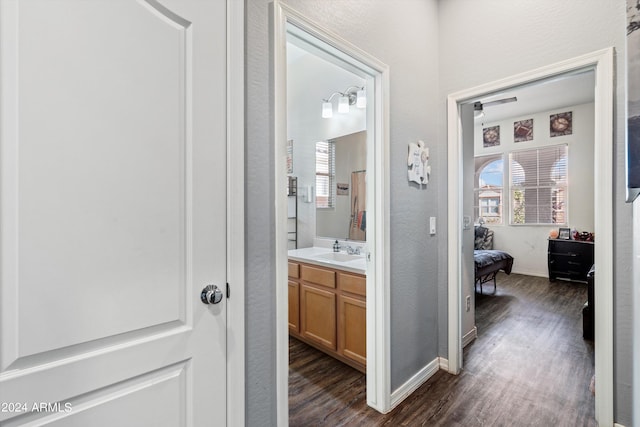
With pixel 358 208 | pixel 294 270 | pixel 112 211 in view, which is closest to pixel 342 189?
pixel 358 208

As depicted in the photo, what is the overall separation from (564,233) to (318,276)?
5.15m

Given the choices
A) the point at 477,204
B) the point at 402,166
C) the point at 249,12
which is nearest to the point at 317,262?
the point at 402,166

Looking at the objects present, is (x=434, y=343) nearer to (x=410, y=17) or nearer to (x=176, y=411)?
(x=176, y=411)

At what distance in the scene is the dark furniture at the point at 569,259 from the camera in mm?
4934

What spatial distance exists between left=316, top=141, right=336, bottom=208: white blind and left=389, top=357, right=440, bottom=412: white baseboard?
169 centimetres

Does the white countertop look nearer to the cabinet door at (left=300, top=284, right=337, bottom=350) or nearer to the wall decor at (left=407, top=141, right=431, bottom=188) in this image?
the cabinet door at (left=300, top=284, right=337, bottom=350)

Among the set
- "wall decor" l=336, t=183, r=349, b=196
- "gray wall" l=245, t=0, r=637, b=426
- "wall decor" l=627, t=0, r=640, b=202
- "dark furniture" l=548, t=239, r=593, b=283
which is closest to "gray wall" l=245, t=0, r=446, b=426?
"gray wall" l=245, t=0, r=637, b=426

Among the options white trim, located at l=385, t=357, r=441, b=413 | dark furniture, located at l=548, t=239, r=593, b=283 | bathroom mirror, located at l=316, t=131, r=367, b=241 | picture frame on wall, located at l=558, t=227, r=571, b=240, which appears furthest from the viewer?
picture frame on wall, located at l=558, t=227, r=571, b=240

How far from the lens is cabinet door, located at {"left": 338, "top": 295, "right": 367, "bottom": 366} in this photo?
2207mm

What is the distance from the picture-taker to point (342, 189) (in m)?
3.11

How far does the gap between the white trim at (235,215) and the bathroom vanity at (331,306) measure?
119 cm

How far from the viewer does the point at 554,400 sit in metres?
1.99

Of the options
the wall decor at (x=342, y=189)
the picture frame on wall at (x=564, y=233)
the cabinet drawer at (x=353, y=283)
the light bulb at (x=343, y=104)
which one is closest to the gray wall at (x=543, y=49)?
the cabinet drawer at (x=353, y=283)

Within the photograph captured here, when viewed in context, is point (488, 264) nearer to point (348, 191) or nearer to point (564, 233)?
point (564, 233)
